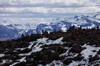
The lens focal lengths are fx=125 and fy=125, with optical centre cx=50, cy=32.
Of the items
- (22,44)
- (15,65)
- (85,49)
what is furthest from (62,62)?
(22,44)

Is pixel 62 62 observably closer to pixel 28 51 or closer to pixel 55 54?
pixel 55 54

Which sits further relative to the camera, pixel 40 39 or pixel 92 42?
pixel 40 39

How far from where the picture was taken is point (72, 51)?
12.5 m

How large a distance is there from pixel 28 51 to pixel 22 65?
356 cm

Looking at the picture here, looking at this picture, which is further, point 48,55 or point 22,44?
point 22,44

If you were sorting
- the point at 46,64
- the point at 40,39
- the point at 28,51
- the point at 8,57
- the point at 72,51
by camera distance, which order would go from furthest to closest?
the point at 40,39 < the point at 28,51 < the point at 8,57 < the point at 72,51 < the point at 46,64

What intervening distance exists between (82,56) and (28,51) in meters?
6.52

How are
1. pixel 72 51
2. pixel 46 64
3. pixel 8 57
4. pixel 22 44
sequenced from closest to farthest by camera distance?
pixel 46 64 → pixel 72 51 → pixel 8 57 → pixel 22 44

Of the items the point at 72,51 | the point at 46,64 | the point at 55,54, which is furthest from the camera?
the point at 72,51

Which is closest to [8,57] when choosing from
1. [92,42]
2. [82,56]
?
[82,56]

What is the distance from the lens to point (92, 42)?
14.2 meters

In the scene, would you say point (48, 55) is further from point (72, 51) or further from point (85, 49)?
point (85, 49)

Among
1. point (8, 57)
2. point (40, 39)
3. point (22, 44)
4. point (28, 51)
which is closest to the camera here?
point (8, 57)

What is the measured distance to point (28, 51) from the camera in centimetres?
1478
